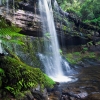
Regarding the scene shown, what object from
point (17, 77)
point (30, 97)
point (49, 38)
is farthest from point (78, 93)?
point (49, 38)

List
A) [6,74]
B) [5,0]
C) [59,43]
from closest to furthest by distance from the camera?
[6,74], [5,0], [59,43]

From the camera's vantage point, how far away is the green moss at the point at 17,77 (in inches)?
Result: 190

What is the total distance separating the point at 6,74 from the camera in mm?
5020

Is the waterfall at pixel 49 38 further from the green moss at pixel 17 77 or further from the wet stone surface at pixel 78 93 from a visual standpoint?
the green moss at pixel 17 77

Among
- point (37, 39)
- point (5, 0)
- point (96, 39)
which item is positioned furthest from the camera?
point (96, 39)

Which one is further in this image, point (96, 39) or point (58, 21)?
point (96, 39)

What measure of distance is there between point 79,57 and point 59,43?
256 cm

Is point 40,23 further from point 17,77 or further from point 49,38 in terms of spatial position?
point 17,77

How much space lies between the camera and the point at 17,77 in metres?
5.00

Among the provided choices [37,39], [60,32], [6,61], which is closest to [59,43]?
[60,32]

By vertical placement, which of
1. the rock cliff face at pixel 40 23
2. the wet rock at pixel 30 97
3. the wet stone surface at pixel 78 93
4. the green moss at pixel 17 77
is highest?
the rock cliff face at pixel 40 23

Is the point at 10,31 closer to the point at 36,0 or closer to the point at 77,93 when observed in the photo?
the point at 77,93

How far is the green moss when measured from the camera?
482 centimetres

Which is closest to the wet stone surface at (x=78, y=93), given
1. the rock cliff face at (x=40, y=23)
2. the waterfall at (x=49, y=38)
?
the waterfall at (x=49, y=38)
